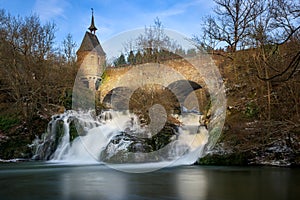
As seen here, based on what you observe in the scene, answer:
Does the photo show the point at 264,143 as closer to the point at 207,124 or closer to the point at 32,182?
the point at 207,124

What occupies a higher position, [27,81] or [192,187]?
[27,81]

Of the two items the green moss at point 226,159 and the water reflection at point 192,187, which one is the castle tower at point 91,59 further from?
the water reflection at point 192,187

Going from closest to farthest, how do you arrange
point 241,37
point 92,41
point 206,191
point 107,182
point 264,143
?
1. point 206,191
2. point 107,182
3. point 264,143
4. point 241,37
5. point 92,41

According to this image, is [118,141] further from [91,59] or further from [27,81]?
[91,59]

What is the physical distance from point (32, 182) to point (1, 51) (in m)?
14.6

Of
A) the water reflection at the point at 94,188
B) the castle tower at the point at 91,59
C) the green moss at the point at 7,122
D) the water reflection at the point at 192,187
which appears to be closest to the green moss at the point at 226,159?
the water reflection at the point at 192,187

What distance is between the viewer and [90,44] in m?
37.2

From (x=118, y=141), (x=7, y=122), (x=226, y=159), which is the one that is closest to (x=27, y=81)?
(x=7, y=122)

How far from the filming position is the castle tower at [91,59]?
3488cm

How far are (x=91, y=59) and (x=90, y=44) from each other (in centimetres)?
188

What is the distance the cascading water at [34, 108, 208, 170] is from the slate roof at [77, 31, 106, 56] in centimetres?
1804

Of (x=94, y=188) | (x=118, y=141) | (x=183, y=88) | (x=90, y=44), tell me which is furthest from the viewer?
(x=90, y=44)

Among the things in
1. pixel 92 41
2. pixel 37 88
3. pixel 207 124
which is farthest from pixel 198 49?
pixel 92 41

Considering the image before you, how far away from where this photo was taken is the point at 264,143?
11.8m
